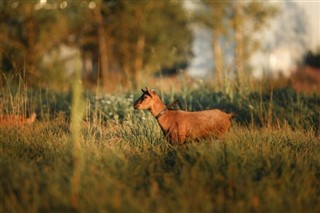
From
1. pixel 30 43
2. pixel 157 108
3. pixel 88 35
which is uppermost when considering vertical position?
pixel 88 35

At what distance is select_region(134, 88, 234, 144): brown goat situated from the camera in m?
6.82

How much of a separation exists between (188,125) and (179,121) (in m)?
0.14

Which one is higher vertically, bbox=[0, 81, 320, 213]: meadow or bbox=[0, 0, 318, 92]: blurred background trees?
bbox=[0, 0, 318, 92]: blurred background trees

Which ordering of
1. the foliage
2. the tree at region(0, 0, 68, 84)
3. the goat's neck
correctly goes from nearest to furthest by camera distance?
1. the goat's neck
2. the tree at region(0, 0, 68, 84)
3. the foliage

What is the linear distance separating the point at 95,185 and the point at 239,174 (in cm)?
160

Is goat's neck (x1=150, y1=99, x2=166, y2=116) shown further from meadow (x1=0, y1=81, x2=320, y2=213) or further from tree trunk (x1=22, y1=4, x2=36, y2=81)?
tree trunk (x1=22, y1=4, x2=36, y2=81)

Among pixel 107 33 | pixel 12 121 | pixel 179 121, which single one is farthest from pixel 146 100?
pixel 107 33

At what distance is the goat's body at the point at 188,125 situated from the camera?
269 inches

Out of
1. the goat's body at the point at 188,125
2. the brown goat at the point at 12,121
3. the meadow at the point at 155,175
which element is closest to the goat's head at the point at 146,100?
the goat's body at the point at 188,125

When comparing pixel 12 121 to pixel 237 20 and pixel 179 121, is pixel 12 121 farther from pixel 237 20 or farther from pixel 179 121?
pixel 237 20

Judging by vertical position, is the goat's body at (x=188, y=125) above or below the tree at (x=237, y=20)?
below

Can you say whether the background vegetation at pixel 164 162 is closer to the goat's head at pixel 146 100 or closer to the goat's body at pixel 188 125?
the goat's body at pixel 188 125

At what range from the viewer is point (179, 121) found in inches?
271

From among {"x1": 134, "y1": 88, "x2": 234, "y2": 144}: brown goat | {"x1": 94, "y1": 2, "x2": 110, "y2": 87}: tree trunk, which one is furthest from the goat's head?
{"x1": 94, "y1": 2, "x2": 110, "y2": 87}: tree trunk
